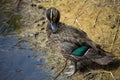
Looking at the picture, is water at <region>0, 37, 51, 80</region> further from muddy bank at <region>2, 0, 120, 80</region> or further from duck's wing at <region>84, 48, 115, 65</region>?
duck's wing at <region>84, 48, 115, 65</region>

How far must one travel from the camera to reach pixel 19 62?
6723 mm

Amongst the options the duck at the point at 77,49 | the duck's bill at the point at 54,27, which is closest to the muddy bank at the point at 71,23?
the duck at the point at 77,49

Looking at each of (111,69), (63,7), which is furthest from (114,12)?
(111,69)

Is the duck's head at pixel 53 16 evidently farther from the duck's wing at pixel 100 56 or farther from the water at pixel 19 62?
the duck's wing at pixel 100 56

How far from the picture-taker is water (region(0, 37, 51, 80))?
253 inches

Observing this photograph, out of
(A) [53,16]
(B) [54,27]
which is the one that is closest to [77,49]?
(B) [54,27]

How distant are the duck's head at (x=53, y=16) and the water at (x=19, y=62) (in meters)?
0.66

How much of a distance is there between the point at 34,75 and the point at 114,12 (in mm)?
2466

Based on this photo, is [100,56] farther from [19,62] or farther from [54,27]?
[19,62]

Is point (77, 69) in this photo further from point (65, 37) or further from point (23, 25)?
point (23, 25)

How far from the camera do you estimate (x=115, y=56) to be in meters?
6.43

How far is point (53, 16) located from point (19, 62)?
108cm

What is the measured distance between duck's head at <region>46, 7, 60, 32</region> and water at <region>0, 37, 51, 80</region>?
656 millimetres

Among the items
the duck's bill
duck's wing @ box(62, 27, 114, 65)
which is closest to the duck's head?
the duck's bill
